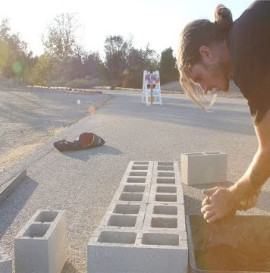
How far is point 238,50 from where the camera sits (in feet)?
7.65

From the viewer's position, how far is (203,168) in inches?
236

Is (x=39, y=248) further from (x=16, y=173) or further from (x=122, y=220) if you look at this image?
(x=16, y=173)

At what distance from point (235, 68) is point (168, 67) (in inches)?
1760

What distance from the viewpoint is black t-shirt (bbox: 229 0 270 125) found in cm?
230

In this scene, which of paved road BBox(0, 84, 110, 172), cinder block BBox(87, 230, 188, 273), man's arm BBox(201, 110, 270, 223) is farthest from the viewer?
paved road BBox(0, 84, 110, 172)

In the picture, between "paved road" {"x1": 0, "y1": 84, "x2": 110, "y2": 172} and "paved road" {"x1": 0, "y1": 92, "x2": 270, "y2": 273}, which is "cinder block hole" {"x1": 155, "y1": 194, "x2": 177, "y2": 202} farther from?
"paved road" {"x1": 0, "y1": 84, "x2": 110, "y2": 172}

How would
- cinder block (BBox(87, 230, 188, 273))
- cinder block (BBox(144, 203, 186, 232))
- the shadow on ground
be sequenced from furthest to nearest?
1. the shadow on ground
2. cinder block (BBox(144, 203, 186, 232))
3. cinder block (BBox(87, 230, 188, 273))

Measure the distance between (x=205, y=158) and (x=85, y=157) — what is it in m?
2.53

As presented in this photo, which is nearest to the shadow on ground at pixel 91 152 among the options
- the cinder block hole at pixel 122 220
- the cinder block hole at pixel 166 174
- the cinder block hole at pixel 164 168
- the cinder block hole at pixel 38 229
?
the cinder block hole at pixel 164 168

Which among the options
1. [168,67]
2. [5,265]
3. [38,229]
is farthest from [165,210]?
[168,67]

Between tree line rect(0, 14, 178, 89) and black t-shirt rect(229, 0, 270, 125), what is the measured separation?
4264 centimetres

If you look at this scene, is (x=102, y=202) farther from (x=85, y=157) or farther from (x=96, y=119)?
(x=96, y=119)

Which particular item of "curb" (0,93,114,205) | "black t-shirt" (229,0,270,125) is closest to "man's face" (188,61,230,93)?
"black t-shirt" (229,0,270,125)

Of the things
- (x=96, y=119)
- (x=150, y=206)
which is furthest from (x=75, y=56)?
(x=150, y=206)
